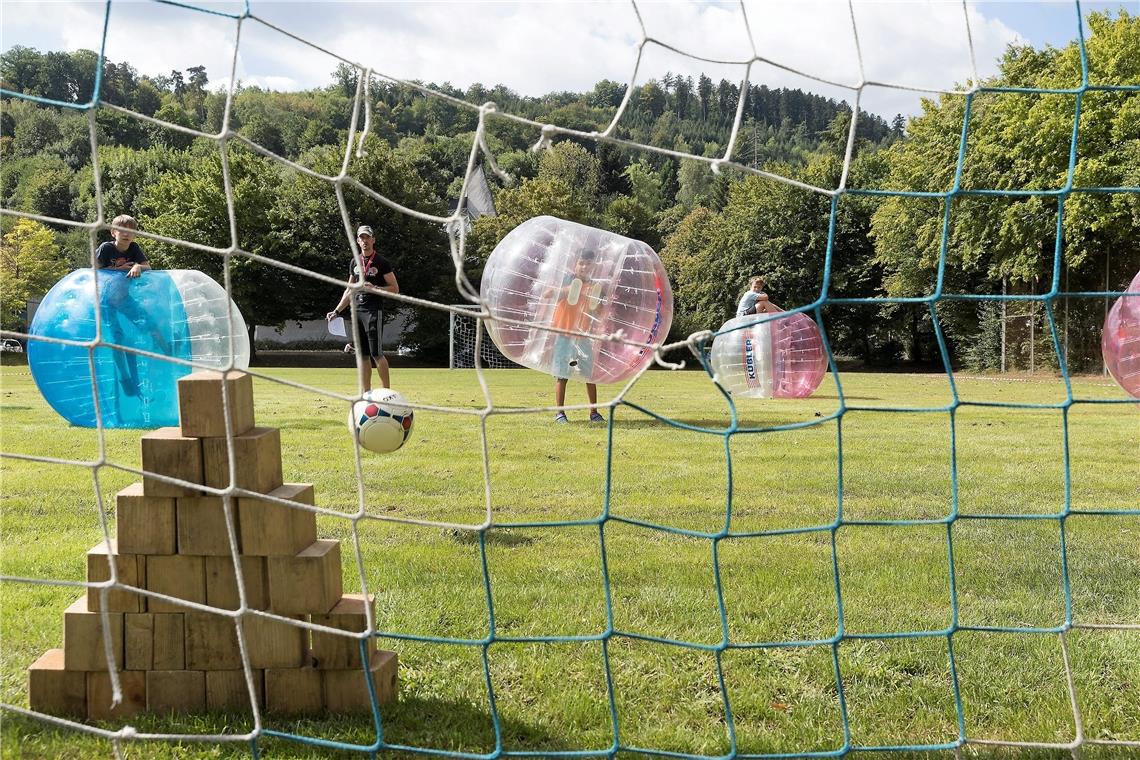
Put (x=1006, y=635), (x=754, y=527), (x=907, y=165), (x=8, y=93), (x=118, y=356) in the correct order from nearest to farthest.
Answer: (x=8, y=93) → (x=1006, y=635) → (x=754, y=527) → (x=118, y=356) → (x=907, y=165)

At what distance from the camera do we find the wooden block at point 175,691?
120 inches

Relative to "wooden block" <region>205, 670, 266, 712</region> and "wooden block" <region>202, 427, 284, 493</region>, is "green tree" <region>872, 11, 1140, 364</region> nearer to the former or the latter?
"wooden block" <region>202, 427, 284, 493</region>

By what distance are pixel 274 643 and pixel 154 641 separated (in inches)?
13.7

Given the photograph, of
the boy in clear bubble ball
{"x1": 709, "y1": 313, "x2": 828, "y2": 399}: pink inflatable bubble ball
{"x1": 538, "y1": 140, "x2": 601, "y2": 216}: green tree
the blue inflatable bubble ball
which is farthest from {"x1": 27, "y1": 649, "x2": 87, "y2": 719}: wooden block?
{"x1": 538, "y1": 140, "x2": 601, "y2": 216}: green tree

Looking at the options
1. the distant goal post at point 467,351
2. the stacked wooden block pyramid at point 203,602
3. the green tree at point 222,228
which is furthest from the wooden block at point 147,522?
the green tree at point 222,228

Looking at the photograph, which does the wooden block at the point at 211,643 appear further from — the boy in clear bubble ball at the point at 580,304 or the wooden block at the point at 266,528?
the boy in clear bubble ball at the point at 580,304

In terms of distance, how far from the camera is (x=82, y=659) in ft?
9.96

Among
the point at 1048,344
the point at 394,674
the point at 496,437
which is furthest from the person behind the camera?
the point at 1048,344

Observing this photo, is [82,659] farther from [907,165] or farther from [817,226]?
[817,226]

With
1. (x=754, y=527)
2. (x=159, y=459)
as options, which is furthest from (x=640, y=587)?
(x=159, y=459)

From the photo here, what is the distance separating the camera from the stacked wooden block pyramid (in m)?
3.02

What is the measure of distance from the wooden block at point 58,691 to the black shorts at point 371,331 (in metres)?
6.13

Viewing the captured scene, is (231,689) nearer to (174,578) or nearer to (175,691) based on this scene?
(175,691)

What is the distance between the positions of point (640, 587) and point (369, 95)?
228cm
